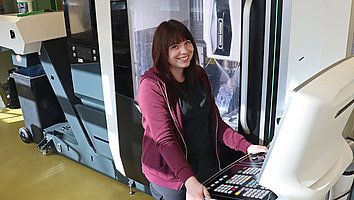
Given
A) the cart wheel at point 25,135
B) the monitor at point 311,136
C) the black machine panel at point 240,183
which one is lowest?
the cart wheel at point 25,135

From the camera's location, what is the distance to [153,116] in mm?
1793

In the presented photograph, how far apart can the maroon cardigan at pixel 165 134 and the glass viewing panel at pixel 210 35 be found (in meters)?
0.27

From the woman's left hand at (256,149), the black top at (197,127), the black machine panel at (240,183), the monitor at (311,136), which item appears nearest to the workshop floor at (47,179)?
the black top at (197,127)

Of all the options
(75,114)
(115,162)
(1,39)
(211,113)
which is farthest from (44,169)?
(211,113)

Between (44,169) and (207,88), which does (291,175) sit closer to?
(207,88)

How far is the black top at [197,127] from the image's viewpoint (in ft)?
6.26

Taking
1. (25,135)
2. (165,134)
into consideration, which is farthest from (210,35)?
(25,135)

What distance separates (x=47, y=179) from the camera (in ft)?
11.5

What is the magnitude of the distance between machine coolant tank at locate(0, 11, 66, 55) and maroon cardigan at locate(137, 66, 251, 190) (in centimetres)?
165

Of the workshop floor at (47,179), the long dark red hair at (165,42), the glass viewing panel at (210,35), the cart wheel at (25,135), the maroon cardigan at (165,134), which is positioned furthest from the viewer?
the cart wheel at (25,135)

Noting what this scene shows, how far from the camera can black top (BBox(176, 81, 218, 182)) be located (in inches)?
75.2

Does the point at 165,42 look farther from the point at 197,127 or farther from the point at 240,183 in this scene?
the point at 240,183

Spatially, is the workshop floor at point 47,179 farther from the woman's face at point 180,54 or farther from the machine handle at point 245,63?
the woman's face at point 180,54

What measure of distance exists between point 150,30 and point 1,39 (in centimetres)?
160
